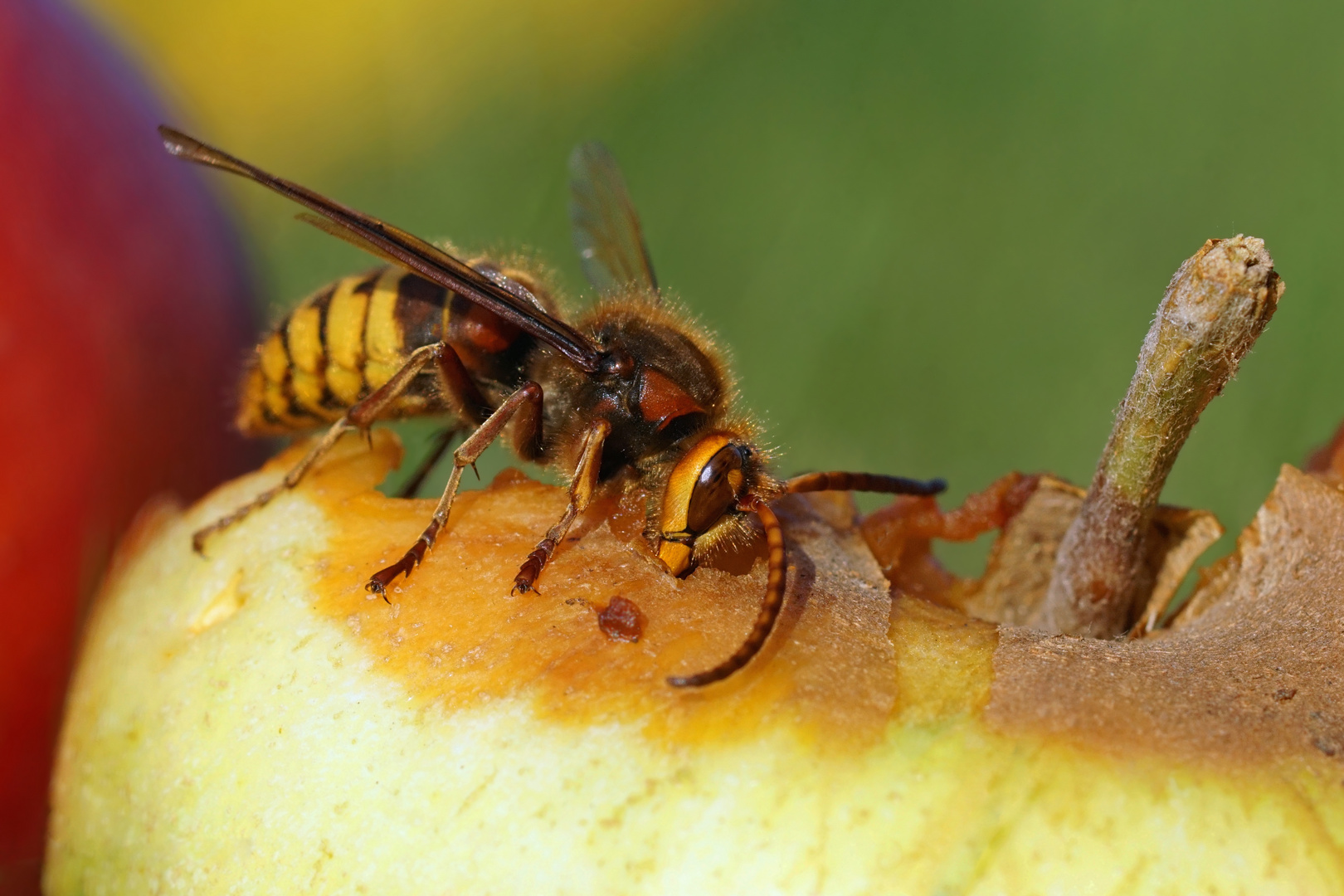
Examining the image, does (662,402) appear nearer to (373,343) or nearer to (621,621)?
(621,621)

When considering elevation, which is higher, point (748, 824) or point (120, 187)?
point (748, 824)

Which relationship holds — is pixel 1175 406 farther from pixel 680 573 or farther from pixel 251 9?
pixel 251 9

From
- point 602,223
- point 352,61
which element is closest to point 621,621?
point 602,223

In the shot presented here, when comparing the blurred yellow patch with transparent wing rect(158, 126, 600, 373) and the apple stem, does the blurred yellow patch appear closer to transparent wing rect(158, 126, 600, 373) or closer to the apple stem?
transparent wing rect(158, 126, 600, 373)

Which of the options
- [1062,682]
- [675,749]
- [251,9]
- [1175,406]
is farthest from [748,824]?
[251,9]

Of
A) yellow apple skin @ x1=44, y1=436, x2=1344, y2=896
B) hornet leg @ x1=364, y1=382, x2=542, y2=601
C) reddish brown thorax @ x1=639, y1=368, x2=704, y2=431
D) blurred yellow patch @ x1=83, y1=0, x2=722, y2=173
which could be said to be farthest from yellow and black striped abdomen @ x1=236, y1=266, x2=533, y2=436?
blurred yellow patch @ x1=83, y1=0, x2=722, y2=173

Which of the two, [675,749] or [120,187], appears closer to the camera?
[675,749]
